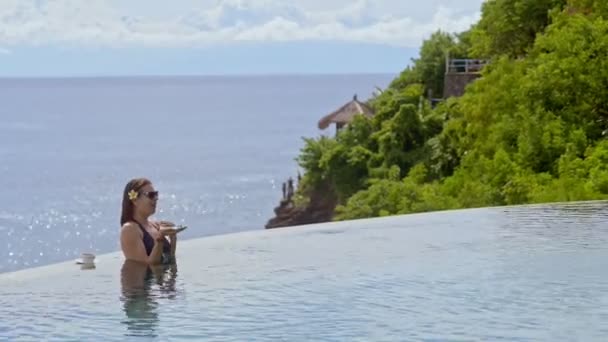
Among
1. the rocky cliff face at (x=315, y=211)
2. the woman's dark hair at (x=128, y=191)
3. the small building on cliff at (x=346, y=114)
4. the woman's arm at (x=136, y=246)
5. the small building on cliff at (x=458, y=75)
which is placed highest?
A: the small building on cliff at (x=458, y=75)

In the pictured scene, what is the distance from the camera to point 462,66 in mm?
41906

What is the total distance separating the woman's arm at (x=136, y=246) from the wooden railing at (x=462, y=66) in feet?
101

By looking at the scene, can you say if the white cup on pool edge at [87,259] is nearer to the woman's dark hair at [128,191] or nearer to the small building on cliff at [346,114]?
the woman's dark hair at [128,191]

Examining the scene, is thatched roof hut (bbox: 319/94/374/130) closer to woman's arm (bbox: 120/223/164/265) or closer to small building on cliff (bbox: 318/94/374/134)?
small building on cliff (bbox: 318/94/374/134)

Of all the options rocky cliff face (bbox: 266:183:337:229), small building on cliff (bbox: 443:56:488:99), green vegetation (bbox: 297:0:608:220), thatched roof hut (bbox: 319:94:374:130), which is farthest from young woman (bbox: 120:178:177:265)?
thatched roof hut (bbox: 319:94:374:130)

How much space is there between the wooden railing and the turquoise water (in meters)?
27.5

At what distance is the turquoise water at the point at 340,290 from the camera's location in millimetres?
8742

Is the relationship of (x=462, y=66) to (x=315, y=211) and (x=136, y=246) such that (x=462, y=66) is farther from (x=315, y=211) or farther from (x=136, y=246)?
(x=136, y=246)

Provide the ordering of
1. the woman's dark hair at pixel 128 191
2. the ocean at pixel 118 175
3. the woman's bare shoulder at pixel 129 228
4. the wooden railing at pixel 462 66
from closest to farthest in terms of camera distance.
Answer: the woman's dark hair at pixel 128 191, the woman's bare shoulder at pixel 129 228, the wooden railing at pixel 462 66, the ocean at pixel 118 175

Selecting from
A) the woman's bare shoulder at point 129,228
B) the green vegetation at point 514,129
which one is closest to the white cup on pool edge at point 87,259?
the woman's bare shoulder at point 129,228

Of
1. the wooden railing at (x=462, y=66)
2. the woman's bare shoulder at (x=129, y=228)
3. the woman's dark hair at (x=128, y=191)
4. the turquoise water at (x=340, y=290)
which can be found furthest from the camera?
the wooden railing at (x=462, y=66)

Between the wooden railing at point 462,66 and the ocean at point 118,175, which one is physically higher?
the wooden railing at point 462,66

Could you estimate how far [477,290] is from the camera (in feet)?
33.0

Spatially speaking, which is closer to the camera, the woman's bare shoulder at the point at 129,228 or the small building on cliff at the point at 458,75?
the woman's bare shoulder at the point at 129,228
